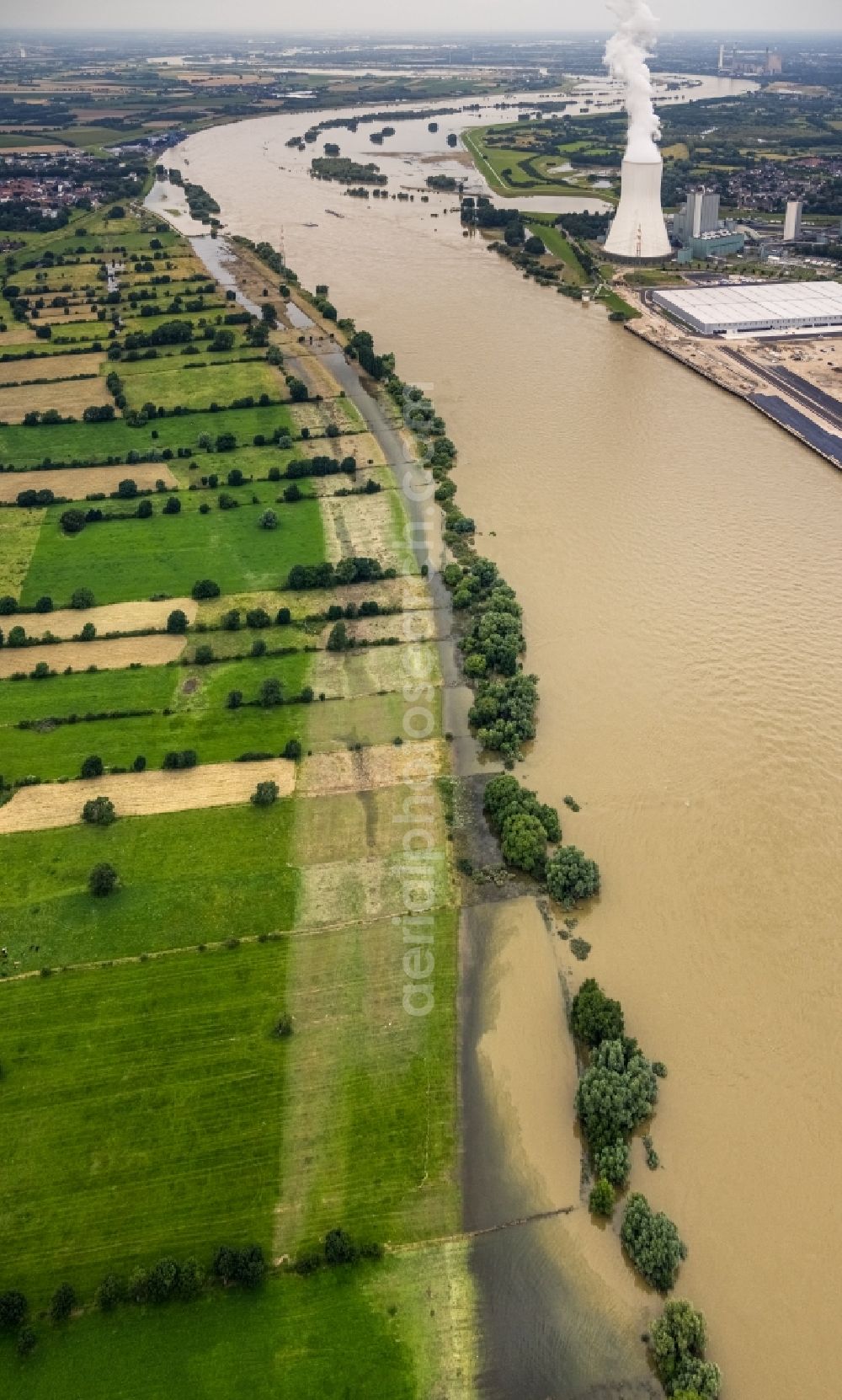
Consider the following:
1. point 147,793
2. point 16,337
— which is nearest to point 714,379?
point 147,793

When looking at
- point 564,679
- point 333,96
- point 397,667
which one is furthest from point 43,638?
point 333,96

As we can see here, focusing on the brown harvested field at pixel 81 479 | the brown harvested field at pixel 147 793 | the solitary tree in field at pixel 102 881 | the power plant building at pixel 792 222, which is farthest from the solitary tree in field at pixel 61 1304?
the power plant building at pixel 792 222

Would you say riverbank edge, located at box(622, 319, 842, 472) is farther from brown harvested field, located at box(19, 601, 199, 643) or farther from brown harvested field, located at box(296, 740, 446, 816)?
brown harvested field, located at box(19, 601, 199, 643)

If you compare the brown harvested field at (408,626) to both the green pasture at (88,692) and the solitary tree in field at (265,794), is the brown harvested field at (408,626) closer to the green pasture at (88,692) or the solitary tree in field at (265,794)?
the green pasture at (88,692)

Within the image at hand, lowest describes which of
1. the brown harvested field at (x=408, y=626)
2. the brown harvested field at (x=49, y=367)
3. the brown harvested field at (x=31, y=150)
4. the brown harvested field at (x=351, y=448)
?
the brown harvested field at (x=408, y=626)

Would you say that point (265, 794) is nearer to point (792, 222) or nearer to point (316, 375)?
point (316, 375)

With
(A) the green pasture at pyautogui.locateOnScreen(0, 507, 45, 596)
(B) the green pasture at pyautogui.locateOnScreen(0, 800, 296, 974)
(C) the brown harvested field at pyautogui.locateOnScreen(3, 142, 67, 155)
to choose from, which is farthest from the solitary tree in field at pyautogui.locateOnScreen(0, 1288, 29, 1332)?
(C) the brown harvested field at pyautogui.locateOnScreen(3, 142, 67, 155)
